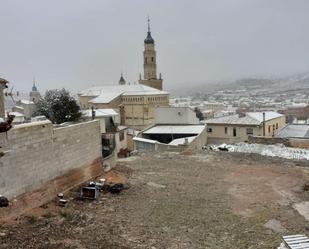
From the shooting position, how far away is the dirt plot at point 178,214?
10602 mm

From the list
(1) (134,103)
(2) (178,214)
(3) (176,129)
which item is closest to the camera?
(2) (178,214)

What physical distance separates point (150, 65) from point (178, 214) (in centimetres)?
5989

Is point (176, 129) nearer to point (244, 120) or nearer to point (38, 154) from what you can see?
point (244, 120)

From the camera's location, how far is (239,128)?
3975 cm

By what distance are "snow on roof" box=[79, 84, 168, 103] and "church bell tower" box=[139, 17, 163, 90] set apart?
7.80m

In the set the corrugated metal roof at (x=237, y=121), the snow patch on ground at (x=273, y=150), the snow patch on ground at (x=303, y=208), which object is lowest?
the snow patch on ground at (x=303, y=208)

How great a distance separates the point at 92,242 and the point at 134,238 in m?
1.10

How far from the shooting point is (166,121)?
122 feet

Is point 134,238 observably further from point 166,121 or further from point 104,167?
point 166,121

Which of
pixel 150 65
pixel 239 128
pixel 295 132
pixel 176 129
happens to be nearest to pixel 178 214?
pixel 176 129

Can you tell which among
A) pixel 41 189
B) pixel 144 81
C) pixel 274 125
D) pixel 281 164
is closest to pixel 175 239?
pixel 41 189

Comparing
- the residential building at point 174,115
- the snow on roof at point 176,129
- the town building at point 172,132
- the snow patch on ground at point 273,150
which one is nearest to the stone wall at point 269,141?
the snow patch on ground at point 273,150

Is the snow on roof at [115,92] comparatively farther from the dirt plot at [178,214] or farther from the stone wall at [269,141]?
the dirt plot at [178,214]

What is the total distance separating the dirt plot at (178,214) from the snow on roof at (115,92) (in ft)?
126
